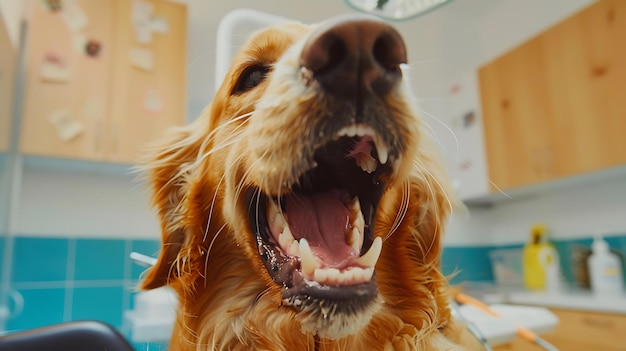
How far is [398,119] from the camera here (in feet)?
1.89

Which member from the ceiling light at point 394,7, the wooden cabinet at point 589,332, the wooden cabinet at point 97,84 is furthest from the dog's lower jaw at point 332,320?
the wooden cabinet at point 589,332

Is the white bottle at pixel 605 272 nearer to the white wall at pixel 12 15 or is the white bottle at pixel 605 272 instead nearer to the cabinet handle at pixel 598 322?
the cabinet handle at pixel 598 322

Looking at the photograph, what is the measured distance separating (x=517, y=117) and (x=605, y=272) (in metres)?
1.07

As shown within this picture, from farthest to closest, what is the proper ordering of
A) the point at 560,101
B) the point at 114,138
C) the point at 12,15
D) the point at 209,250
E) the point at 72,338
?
1. the point at 560,101
2. the point at 114,138
3. the point at 12,15
4. the point at 72,338
5. the point at 209,250

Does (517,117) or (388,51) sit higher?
(517,117)

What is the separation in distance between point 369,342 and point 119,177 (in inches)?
80.3

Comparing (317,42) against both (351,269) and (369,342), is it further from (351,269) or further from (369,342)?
(369,342)

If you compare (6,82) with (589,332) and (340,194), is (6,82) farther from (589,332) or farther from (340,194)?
(589,332)

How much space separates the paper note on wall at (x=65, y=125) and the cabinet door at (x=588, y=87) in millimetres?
2620

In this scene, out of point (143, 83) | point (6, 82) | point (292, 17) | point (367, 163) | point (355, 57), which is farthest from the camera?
point (292, 17)

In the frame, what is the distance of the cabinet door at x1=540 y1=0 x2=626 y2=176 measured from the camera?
2248mm

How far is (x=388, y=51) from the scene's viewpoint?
533 mm

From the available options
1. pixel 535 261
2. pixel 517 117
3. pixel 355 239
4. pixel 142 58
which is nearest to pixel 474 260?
pixel 535 261

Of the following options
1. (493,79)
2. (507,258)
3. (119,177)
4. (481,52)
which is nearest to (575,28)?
(493,79)
